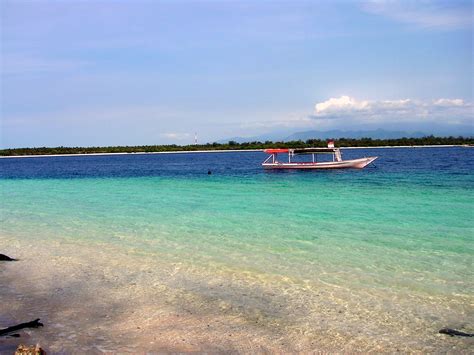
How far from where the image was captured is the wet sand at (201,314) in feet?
20.6

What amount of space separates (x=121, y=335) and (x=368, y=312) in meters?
3.98

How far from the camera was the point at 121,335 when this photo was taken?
260 inches

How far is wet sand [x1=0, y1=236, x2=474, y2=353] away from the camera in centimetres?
629

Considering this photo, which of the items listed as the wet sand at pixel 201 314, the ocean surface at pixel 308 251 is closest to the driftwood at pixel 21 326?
the wet sand at pixel 201 314

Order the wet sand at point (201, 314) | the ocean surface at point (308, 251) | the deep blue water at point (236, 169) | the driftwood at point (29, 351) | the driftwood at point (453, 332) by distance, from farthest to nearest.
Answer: the deep blue water at point (236, 169)
the ocean surface at point (308, 251)
the driftwood at point (453, 332)
the wet sand at point (201, 314)
the driftwood at point (29, 351)

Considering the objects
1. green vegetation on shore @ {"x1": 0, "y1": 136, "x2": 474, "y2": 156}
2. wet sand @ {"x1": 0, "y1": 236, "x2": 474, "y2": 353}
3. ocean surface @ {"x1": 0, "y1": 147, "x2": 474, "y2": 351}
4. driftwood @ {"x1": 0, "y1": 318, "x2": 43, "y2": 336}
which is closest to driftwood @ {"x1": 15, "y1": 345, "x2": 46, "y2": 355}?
wet sand @ {"x1": 0, "y1": 236, "x2": 474, "y2": 353}

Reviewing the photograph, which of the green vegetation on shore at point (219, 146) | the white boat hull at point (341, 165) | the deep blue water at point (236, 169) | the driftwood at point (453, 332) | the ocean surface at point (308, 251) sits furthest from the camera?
the green vegetation on shore at point (219, 146)

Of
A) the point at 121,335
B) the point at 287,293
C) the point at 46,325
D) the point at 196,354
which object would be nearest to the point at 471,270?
the point at 287,293

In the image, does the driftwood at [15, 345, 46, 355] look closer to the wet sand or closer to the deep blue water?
the wet sand

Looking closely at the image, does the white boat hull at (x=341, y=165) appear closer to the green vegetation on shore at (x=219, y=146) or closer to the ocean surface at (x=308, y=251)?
the ocean surface at (x=308, y=251)

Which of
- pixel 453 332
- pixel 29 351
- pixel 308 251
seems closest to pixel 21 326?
pixel 29 351

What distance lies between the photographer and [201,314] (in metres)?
7.48

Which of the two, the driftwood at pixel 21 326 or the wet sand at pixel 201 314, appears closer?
the wet sand at pixel 201 314

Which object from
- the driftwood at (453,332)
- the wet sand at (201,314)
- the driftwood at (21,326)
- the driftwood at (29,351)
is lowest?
the driftwood at (453,332)
